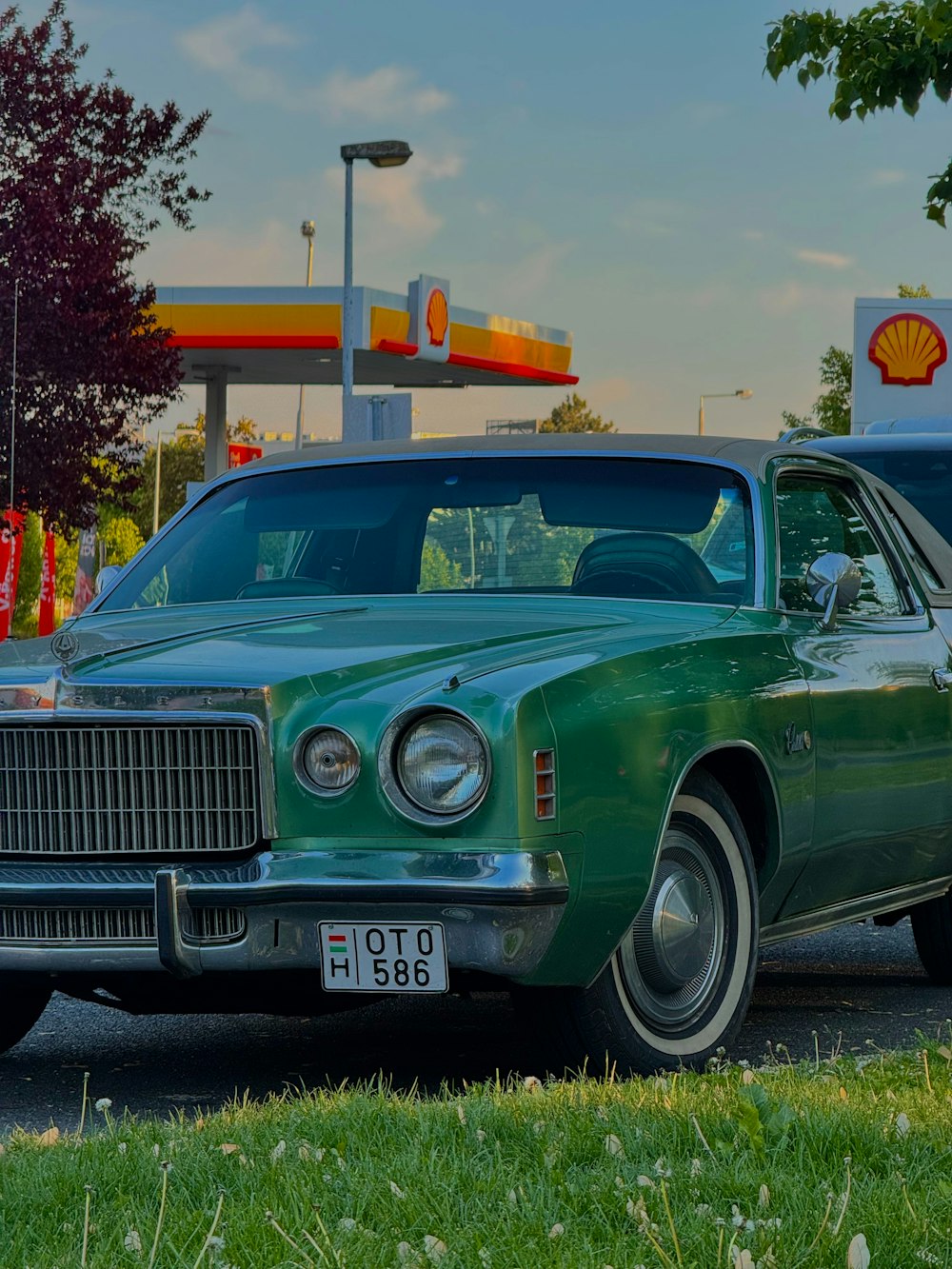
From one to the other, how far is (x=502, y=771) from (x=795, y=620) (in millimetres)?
1722

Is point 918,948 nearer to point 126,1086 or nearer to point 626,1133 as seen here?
point 126,1086

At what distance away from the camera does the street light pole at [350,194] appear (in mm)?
25234

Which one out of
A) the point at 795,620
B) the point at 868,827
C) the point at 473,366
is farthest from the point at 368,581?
the point at 473,366

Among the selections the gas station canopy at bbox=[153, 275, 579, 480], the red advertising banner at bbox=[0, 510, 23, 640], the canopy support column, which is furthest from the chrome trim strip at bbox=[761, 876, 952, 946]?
the canopy support column

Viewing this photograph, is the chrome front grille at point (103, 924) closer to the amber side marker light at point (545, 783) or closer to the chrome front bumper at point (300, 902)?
the chrome front bumper at point (300, 902)

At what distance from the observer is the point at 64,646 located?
530 cm

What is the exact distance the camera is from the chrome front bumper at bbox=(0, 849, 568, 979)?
4.55 metres

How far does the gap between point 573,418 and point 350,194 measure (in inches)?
3258

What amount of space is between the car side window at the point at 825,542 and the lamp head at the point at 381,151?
1904cm

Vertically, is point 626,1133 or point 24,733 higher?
point 24,733

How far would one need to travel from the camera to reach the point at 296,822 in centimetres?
473

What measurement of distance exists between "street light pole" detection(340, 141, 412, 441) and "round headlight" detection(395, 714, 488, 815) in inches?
743

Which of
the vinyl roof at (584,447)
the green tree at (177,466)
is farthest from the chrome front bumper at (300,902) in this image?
the green tree at (177,466)

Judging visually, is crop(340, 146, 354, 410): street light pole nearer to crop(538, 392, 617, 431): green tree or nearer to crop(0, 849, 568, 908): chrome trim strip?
crop(0, 849, 568, 908): chrome trim strip
